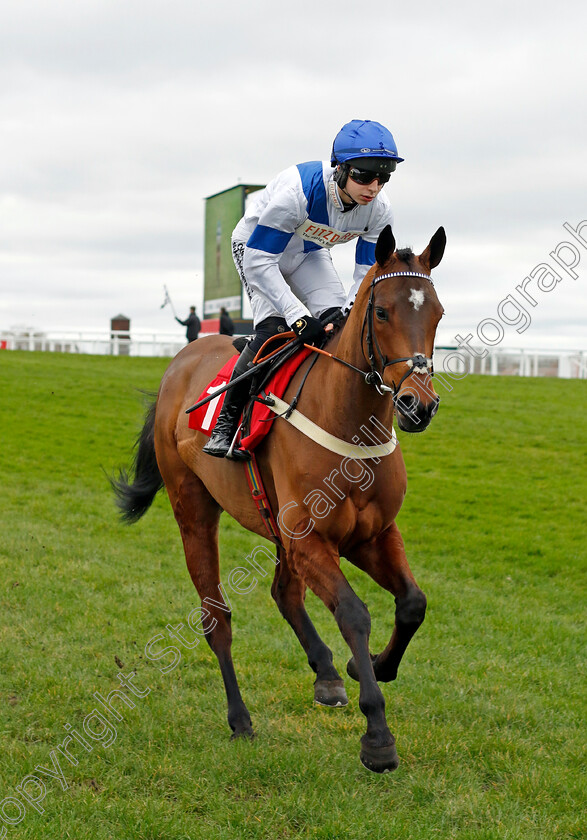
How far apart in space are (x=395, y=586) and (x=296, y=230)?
198 cm

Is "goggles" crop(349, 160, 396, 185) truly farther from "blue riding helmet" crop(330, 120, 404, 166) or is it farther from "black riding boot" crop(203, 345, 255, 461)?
"black riding boot" crop(203, 345, 255, 461)

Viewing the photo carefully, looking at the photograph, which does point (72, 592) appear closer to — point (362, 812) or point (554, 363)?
point (362, 812)

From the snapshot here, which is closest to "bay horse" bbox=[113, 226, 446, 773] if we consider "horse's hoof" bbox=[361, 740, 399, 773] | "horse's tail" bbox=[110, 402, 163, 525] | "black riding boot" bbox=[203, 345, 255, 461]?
"horse's hoof" bbox=[361, 740, 399, 773]

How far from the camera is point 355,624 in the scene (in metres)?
3.80

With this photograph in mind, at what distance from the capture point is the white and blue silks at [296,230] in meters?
4.49

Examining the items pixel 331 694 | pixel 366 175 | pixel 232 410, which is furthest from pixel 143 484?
pixel 366 175

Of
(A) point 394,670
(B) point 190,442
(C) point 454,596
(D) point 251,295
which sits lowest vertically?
(C) point 454,596

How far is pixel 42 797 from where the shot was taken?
4.02 m

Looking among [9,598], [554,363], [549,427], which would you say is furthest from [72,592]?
[554,363]

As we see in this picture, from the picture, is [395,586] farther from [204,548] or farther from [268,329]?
[204,548]

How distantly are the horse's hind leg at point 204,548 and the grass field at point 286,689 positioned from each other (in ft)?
1.23

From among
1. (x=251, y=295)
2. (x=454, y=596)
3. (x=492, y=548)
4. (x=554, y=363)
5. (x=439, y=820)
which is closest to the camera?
(x=439, y=820)

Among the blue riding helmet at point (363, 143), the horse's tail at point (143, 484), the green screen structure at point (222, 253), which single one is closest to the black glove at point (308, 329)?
the blue riding helmet at point (363, 143)

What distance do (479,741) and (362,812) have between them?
1039 millimetres
